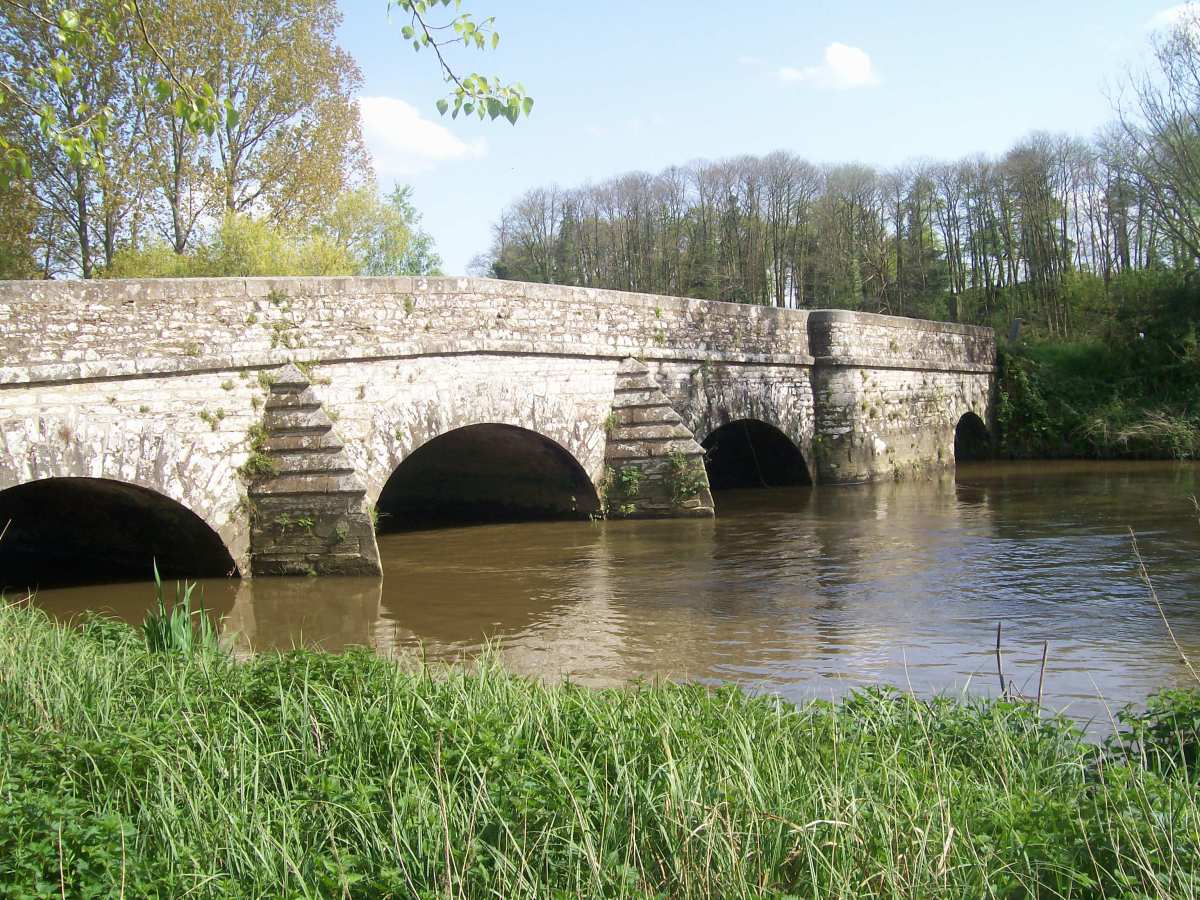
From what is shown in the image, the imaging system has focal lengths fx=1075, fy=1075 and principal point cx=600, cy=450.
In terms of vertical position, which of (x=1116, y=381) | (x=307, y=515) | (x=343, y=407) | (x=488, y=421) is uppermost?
(x=1116, y=381)

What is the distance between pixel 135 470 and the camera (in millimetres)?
9492

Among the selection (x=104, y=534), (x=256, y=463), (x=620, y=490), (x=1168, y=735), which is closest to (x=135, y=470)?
(x=256, y=463)

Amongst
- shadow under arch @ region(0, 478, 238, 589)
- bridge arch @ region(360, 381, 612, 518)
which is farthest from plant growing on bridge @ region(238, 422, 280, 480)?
bridge arch @ region(360, 381, 612, 518)

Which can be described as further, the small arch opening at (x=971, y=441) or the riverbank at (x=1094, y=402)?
the small arch opening at (x=971, y=441)

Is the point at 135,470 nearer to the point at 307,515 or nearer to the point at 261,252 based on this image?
the point at 307,515

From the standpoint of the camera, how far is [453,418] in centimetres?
1234

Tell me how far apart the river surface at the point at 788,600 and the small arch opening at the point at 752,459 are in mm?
4198

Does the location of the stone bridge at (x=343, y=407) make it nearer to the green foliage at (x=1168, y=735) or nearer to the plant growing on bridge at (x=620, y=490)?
the plant growing on bridge at (x=620, y=490)

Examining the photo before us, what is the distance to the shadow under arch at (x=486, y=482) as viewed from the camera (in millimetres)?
14461

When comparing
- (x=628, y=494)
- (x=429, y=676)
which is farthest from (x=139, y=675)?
(x=628, y=494)

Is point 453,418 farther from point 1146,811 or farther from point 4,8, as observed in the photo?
point 4,8

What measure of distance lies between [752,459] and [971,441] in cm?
826

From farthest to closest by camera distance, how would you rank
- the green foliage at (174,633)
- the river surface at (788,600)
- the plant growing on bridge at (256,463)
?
the plant growing on bridge at (256,463)
the river surface at (788,600)
the green foliage at (174,633)

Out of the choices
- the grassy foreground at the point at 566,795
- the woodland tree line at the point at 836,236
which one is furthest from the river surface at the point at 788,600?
the woodland tree line at the point at 836,236
